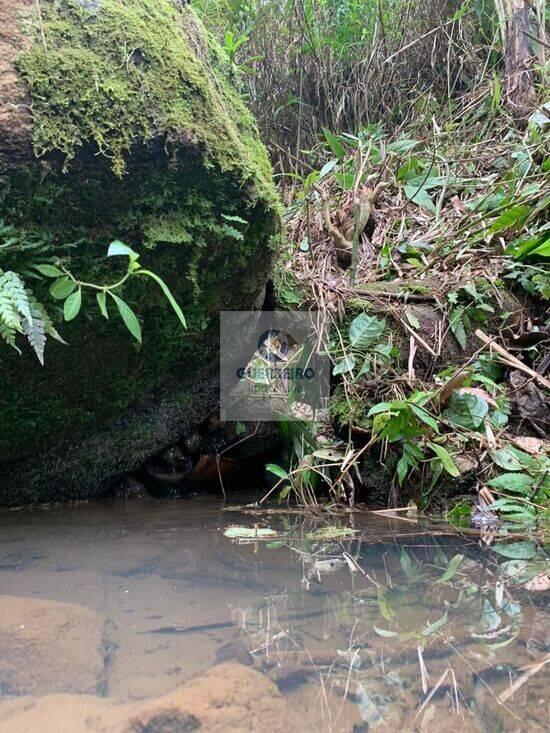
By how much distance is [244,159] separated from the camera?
208 cm

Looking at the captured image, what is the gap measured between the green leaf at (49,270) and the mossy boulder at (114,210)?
0.14 ft

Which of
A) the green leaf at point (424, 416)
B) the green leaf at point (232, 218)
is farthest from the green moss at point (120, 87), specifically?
the green leaf at point (424, 416)

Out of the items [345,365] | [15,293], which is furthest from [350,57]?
[15,293]

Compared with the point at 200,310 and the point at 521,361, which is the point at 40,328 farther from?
the point at 521,361

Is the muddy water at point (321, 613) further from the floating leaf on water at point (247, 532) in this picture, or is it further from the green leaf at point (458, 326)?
the green leaf at point (458, 326)

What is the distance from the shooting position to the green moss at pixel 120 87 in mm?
1748

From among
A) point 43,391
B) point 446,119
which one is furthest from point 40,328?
point 446,119

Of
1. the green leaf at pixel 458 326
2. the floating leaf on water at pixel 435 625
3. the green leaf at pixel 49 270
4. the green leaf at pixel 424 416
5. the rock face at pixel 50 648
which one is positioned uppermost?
the green leaf at pixel 49 270

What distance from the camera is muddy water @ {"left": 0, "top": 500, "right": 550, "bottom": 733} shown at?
810 millimetres

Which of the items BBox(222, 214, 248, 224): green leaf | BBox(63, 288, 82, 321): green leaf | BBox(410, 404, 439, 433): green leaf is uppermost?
BBox(222, 214, 248, 224): green leaf

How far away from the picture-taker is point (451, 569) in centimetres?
141

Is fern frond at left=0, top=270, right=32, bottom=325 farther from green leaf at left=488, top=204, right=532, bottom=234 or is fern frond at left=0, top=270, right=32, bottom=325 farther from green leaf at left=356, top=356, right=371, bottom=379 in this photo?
green leaf at left=488, top=204, right=532, bottom=234

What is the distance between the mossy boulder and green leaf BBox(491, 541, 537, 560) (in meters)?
1.38

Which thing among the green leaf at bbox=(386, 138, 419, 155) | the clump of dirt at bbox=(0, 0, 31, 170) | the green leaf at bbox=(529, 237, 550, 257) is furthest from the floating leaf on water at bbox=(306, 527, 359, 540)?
the green leaf at bbox=(386, 138, 419, 155)
